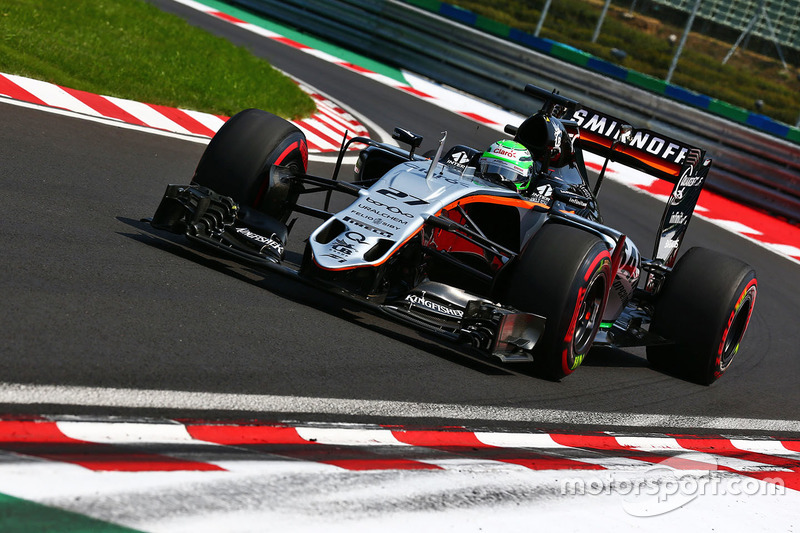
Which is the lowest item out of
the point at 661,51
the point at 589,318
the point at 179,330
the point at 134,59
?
the point at 179,330

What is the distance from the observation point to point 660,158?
8.64 meters

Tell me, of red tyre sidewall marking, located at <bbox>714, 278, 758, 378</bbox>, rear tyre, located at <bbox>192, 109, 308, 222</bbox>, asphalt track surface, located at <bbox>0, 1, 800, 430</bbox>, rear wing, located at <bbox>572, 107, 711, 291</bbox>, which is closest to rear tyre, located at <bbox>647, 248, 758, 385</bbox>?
red tyre sidewall marking, located at <bbox>714, 278, 758, 378</bbox>

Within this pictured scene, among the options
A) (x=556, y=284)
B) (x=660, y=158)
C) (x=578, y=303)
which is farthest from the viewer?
(x=660, y=158)

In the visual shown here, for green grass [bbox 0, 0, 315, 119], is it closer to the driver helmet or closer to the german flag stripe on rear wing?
the german flag stripe on rear wing

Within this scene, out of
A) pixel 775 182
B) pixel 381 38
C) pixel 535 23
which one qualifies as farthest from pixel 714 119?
pixel 381 38

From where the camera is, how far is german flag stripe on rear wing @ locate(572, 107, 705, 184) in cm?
859

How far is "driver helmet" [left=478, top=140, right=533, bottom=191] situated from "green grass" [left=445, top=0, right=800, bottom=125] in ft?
48.1

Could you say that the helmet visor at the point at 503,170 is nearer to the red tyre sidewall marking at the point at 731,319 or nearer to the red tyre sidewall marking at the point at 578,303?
the red tyre sidewall marking at the point at 578,303

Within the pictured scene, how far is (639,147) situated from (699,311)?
1672 mm

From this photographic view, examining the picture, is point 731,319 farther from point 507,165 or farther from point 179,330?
point 179,330

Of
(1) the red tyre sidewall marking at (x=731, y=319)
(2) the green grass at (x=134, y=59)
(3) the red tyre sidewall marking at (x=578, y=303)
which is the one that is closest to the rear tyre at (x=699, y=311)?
(1) the red tyre sidewall marking at (x=731, y=319)

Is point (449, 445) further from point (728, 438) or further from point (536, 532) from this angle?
point (728, 438)

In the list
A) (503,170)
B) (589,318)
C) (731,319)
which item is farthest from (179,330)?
(731,319)

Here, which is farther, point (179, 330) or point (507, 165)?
point (507, 165)
